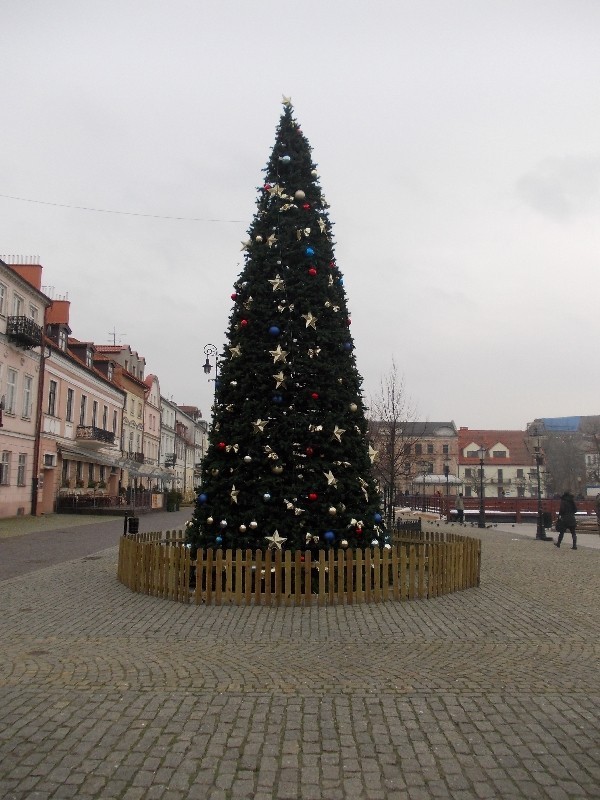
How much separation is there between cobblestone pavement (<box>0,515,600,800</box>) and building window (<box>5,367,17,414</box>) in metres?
24.3

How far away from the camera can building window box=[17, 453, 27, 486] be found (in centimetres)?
3262

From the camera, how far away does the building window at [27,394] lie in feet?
109

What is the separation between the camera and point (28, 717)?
491 cm

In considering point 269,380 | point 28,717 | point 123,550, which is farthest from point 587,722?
point 123,550

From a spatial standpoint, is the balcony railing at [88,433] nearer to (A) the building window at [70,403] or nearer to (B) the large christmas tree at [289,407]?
(A) the building window at [70,403]

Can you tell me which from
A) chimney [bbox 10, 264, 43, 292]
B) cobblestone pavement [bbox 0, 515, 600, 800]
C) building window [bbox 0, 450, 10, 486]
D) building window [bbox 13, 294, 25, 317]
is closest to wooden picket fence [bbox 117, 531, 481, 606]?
cobblestone pavement [bbox 0, 515, 600, 800]

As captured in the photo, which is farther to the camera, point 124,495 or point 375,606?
point 124,495

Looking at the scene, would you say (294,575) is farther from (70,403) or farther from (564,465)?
(564,465)

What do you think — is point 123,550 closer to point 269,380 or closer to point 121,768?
point 269,380

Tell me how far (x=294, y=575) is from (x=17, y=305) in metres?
26.6

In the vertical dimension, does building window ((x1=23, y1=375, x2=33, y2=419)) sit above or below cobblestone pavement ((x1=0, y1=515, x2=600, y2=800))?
above

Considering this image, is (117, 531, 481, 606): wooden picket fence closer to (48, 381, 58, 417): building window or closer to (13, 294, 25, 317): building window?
(13, 294, 25, 317): building window

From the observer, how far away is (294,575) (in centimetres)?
948

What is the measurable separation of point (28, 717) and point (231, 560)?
454cm
